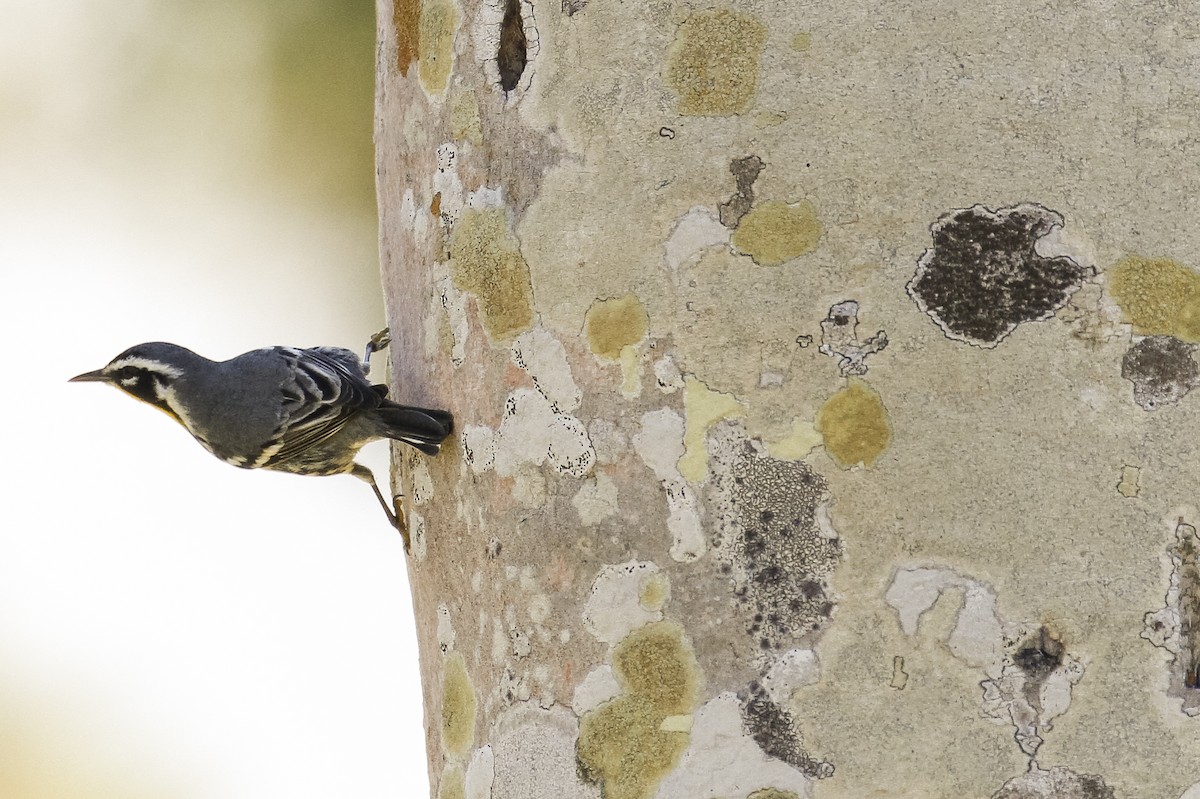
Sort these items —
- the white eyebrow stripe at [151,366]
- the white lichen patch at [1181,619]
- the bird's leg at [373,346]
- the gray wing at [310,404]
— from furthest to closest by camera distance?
the bird's leg at [373,346] → the white eyebrow stripe at [151,366] → the gray wing at [310,404] → the white lichen patch at [1181,619]

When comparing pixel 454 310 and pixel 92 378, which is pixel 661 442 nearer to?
pixel 454 310

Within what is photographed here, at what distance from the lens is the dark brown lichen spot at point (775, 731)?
206 cm

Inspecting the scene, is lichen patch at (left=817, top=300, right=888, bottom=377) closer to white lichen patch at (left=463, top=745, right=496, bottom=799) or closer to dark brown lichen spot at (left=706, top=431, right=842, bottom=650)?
dark brown lichen spot at (left=706, top=431, right=842, bottom=650)

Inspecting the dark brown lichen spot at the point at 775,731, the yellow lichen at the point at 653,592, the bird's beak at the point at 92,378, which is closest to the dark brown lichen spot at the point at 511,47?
the yellow lichen at the point at 653,592

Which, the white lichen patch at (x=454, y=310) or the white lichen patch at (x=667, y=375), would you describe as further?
the white lichen patch at (x=454, y=310)

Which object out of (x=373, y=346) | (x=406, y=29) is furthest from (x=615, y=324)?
(x=373, y=346)

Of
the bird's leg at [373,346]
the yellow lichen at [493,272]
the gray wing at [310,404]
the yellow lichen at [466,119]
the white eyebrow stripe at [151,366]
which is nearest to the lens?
the yellow lichen at [493,272]

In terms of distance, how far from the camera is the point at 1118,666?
6.56 ft

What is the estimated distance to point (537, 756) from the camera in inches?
90.2

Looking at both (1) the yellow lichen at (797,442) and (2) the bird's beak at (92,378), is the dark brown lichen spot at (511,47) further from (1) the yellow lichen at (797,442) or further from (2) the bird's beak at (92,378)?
(2) the bird's beak at (92,378)

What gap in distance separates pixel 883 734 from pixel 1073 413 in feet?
1.86

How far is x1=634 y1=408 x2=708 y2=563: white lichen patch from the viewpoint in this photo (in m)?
2.17

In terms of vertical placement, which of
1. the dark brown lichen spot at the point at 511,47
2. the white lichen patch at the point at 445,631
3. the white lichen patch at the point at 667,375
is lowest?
the white lichen patch at the point at 445,631

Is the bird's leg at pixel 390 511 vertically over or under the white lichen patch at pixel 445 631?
over
